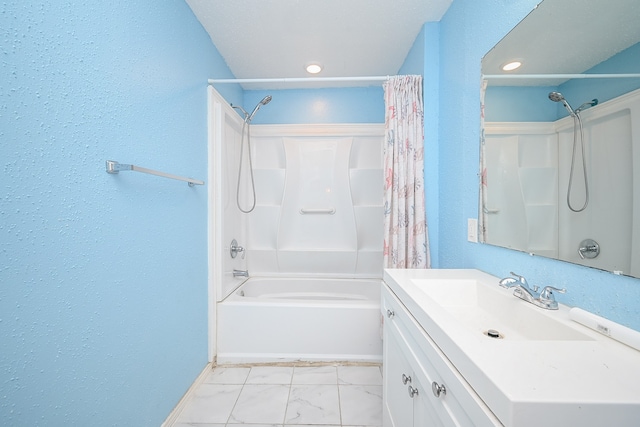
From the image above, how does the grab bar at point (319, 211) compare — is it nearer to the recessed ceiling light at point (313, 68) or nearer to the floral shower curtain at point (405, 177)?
the floral shower curtain at point (405, 177)

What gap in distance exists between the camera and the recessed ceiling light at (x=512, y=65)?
3.22 ft

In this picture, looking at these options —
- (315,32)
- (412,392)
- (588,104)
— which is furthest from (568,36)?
(315,32)

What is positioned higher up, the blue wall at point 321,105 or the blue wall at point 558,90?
the blue wall at point 321,105

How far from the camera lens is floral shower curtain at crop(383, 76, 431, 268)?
5.28 feet

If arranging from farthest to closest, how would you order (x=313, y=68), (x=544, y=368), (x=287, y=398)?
(x=313, y=68) < (x=287, y=398) < (x=544, y=368)

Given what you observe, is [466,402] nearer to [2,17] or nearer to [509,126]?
[509,126]

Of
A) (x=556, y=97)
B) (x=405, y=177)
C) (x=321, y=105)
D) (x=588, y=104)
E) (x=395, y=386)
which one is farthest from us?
(x=321, y=105)

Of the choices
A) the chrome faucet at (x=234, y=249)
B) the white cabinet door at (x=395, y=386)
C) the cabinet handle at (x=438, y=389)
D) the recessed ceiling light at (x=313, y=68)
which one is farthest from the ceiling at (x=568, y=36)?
the chrome faucet at (x=234, y=249)

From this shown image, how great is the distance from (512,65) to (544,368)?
3.63ft

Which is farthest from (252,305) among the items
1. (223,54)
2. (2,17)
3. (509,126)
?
(223,54)

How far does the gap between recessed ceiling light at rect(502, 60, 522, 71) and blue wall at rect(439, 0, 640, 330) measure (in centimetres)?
14

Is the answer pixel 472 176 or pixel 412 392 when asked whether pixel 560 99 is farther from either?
pixel 412 392

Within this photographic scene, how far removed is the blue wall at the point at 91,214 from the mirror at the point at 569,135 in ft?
5.00

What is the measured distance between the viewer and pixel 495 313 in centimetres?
90
